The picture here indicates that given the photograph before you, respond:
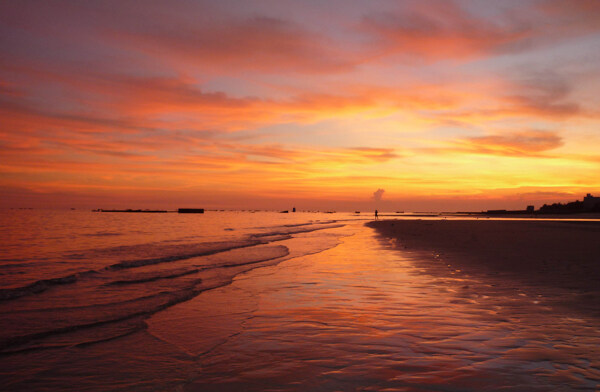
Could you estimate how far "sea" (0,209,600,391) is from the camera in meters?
6.26

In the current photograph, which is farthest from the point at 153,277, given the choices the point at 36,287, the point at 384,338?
the point at 384,338

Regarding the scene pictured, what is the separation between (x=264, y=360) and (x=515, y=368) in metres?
4.02

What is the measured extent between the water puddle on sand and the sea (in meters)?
0.03

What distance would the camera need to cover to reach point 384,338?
837 cm

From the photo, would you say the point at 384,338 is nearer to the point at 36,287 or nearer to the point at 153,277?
the point at 153,277

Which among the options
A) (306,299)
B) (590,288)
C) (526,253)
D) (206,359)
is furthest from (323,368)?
(526,253)

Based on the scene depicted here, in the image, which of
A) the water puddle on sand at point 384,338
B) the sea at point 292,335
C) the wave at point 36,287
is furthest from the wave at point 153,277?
the water puddle on sand at point 384,338

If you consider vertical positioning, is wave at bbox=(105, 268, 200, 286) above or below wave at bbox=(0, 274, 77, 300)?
below

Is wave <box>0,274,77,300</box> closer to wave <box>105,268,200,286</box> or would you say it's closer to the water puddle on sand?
wave <box>105,268,200,286</box>

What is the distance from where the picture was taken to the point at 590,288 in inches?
519

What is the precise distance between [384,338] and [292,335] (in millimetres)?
1913

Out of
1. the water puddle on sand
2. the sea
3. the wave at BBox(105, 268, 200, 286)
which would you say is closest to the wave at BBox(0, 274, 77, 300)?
the sea

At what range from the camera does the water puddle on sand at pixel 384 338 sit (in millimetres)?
6129

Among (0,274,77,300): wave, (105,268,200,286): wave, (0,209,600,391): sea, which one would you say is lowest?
(105,268,200,286): wave
